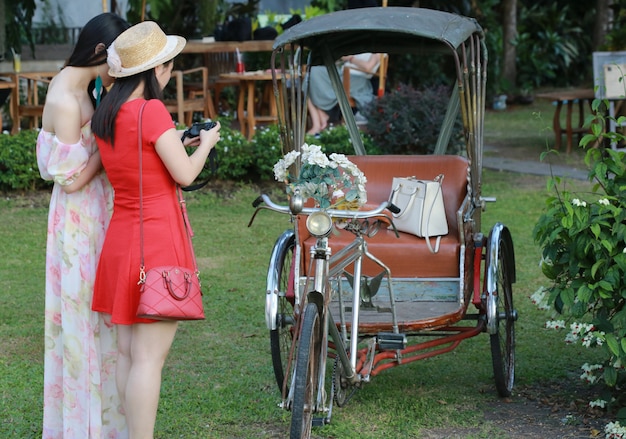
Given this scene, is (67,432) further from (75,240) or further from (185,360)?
(185,360)

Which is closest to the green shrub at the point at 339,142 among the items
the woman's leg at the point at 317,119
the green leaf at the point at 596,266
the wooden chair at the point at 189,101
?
the wooden chair at the point at 189,101

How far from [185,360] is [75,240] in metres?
1.85

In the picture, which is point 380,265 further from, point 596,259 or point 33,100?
point 33,100

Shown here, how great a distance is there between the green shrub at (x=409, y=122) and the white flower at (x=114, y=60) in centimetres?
712

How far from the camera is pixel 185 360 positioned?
568 cm

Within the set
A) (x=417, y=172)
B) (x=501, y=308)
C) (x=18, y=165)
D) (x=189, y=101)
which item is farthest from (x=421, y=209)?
(x=189, y=101)

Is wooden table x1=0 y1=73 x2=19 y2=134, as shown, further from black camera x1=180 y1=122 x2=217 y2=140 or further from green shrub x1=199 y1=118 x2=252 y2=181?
black camera x1=180 y1=122 x2=217 y2=140

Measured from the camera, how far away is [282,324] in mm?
4832

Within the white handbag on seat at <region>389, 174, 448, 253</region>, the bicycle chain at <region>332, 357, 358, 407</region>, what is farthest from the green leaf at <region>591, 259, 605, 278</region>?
the bicycle chain at <region>332, 357, 358, 407</region>

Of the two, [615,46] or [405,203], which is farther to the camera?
[615,46]

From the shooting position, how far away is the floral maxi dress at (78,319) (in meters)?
4.00

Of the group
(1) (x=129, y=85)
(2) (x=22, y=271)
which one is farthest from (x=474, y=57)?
(2) (x=22, y=271)

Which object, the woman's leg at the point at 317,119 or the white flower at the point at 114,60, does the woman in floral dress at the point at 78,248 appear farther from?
the woman's leg at the point at 317,119

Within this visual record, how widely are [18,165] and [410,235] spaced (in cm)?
591
